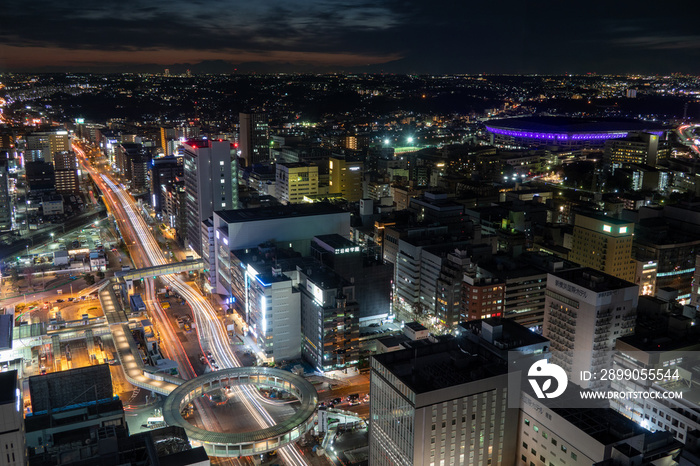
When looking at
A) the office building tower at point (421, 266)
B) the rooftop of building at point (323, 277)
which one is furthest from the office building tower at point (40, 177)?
the office building tower at point (421, 266)

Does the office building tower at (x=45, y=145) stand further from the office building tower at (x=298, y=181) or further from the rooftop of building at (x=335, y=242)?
the rooftop of building at (x=335, y=242)

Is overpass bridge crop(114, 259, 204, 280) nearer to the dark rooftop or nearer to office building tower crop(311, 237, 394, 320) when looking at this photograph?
the dark rooftop

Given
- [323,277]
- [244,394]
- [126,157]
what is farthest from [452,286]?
[126,157]

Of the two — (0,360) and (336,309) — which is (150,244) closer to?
(0,360)

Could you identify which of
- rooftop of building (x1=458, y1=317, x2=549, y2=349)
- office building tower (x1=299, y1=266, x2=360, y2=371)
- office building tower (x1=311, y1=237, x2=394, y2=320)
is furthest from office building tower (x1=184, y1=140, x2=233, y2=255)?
rooftop of building (x1=458, y1=317, x2=549, y2=349)

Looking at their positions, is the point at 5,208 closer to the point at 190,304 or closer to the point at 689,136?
the point at 190,304

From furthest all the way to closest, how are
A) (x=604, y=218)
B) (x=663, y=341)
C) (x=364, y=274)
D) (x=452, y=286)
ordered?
(x=604, y=218), (x=364, y=274), (x=452, y=286), (x=663, y=341)
